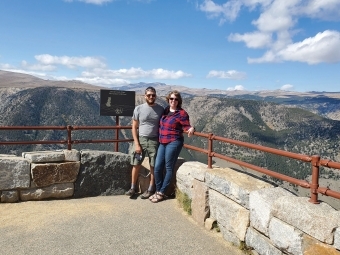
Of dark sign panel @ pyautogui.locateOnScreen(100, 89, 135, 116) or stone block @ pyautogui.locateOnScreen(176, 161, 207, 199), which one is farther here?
dark sign panel @ pyautogui.locateOnScreen(100, 89, 135, 116)

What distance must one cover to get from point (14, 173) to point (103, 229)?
235 centimetres

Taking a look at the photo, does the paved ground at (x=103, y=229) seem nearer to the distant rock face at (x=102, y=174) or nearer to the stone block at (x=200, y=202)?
the stone block at (x=200, y=202)

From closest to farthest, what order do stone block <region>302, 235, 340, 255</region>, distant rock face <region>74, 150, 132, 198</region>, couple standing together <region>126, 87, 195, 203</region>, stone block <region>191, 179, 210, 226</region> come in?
stone block <region>302, 235, 340, 255</region> → stone block <region>191, 179, 210, 226</region> → couple standing together <region>126, 87, 195, 203</region> → distant rock face <region>74, 150, 132, 198</region>

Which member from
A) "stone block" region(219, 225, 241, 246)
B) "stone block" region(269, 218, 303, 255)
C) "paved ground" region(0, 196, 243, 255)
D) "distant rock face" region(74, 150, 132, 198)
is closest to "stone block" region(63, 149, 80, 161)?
"distant rock face" region(74, 150, 132, 198)

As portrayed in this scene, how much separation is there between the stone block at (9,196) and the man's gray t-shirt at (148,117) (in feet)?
8.98

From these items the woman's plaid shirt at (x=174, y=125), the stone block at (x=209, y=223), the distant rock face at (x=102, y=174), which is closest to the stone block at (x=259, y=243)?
the stone block at (x=209, y=223)

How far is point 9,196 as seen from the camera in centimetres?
606

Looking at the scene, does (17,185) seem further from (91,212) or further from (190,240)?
(190,240)

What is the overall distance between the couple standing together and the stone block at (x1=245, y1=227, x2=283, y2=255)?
6.63 ft

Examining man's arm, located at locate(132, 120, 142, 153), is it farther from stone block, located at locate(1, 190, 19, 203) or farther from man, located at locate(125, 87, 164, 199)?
stone block, located at locate(1, 190, 19, 203)

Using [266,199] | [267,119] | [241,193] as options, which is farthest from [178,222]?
[267,119]

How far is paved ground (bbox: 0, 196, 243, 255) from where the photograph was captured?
14.4ft

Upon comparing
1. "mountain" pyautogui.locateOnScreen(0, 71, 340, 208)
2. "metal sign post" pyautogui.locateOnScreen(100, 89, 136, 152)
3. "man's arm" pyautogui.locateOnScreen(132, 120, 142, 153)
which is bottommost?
"mountain" pyautogui.locateOnScreen(0, 71, 340, 208)

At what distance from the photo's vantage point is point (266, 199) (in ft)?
13.1
